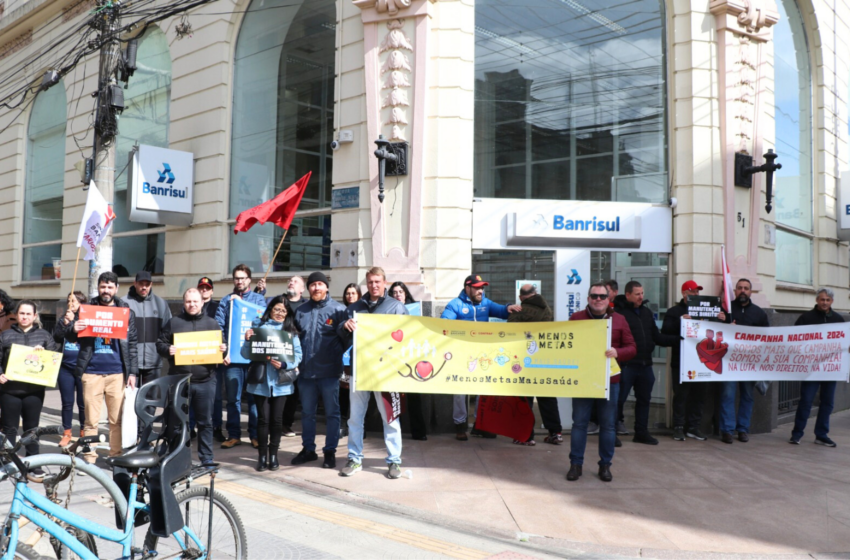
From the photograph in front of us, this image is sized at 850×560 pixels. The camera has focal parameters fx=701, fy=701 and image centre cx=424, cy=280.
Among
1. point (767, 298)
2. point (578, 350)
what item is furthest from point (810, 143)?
point (578, 350)

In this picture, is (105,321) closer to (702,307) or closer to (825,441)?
(702,307)

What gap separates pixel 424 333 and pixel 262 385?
176 centimetres

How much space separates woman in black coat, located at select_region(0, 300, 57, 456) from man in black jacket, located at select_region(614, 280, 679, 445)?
6.52 meters

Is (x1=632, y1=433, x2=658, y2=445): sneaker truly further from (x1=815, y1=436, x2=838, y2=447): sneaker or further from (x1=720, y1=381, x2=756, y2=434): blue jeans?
(x1=815, y1=436, x2=838, y2=447): sneaker

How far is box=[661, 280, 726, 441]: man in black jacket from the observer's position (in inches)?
360

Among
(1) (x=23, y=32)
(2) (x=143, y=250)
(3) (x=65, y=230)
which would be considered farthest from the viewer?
(1) (x=23, y=32)

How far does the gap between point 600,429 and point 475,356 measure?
1.46 m

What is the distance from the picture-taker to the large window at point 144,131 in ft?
45.9

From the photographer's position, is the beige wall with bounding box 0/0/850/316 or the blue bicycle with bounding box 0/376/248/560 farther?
the beige wall with bounding box 0/0/850/316

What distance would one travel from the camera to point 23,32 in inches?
744

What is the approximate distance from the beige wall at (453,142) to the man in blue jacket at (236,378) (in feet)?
5.49

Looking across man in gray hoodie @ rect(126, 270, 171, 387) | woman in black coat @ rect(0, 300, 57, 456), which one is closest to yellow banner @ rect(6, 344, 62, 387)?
woman in black coat @ rect(0, 300, 57, 456)

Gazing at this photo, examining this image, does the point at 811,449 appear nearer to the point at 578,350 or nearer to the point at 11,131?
the point at 578,350

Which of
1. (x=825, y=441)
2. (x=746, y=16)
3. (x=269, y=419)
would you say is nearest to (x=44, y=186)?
(x=269, y=419)
